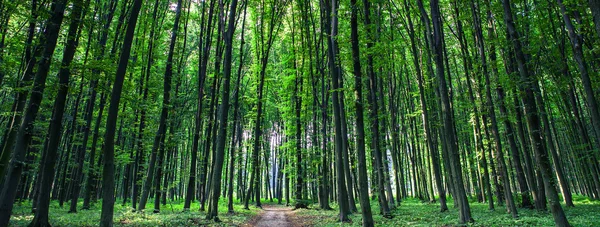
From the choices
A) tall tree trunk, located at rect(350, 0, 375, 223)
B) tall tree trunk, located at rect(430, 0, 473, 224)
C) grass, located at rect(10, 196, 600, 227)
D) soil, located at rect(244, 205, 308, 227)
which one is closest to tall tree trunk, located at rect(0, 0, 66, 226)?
grass, located at rect(10, 196, 600, 227)

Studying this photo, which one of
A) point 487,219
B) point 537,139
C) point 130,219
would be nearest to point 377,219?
point 487,219

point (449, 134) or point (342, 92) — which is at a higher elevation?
point (342, 92)

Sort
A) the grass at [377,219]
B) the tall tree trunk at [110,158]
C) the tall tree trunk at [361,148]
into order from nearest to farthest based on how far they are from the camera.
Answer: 1. the tall tree trunk at [110,158]
2. the tall tree trunk at [361,148]
3. the grass at [377,219]

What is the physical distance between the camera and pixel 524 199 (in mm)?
14094

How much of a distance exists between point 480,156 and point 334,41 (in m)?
9.85

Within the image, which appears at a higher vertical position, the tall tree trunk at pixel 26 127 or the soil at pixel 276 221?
the tall tree trunk at pixel 26 127

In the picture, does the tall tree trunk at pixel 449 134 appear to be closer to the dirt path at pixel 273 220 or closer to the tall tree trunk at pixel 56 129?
the dirt path at pixel 273 220

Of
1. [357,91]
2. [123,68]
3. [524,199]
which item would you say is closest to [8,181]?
[123,68]

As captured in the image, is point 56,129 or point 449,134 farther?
point 449,134

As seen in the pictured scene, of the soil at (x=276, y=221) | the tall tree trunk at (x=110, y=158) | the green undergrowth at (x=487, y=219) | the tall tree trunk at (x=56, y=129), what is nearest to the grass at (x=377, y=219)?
the green undergrowth at (x=487, y=219)

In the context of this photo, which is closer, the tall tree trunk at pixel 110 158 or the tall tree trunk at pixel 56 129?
the tall tree trunk at pixel 110 158

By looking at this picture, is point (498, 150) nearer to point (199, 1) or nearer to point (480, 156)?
point (480, 156)

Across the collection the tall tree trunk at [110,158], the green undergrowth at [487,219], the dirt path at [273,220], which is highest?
the tall tree trunk at [110,158]

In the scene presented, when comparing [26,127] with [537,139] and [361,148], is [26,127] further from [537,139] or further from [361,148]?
[537,139]
